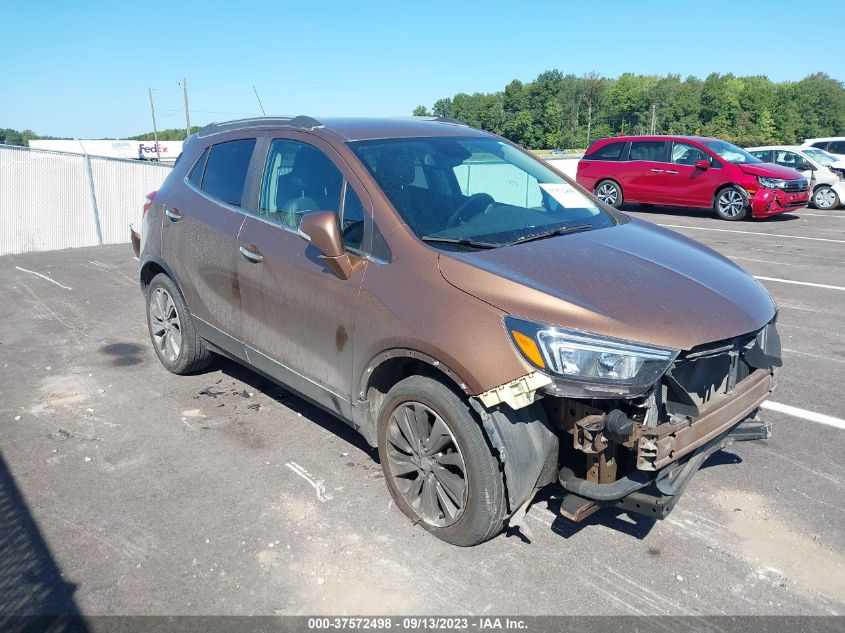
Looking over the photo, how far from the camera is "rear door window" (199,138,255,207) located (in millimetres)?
4441

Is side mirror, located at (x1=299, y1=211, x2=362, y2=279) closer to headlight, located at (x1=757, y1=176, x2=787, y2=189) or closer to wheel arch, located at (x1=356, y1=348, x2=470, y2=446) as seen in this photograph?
wheel arch, located at (x1=356, y1=348, x2=470, y2=446)

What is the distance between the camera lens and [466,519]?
3.07 meters

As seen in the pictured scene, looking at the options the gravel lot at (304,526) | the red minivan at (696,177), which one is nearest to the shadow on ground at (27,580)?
the gravel lot at (304,526)

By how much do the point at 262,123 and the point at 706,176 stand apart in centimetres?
1329

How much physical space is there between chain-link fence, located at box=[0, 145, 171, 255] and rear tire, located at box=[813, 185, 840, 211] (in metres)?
15.7

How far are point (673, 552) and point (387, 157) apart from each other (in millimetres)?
2455

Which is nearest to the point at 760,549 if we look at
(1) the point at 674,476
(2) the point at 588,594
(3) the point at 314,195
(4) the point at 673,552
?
(4) the point at 673,552

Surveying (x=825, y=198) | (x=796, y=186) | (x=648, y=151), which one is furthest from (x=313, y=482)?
(x=825, y=198)

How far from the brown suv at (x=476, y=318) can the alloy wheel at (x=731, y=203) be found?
1220 cm

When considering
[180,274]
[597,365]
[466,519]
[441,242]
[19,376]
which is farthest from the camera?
[19,376]

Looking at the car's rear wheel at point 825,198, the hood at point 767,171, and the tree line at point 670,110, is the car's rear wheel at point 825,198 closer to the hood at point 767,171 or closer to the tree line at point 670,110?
the hood at point 767,171

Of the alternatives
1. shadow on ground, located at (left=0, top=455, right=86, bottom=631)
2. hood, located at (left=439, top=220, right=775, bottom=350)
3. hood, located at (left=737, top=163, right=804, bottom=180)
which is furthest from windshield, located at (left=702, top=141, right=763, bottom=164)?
shadow on ground, located at (left=0, top=455, right=86, bottom=631)

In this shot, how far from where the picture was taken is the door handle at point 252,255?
4043 millimetres

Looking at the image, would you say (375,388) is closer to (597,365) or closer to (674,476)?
(597,365)
